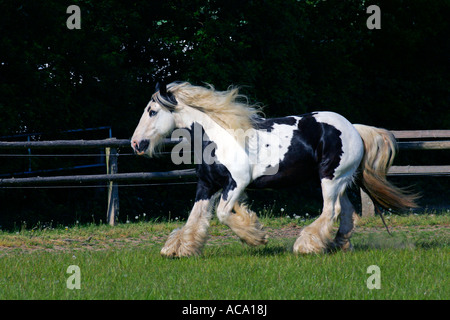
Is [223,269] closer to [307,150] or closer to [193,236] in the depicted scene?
[193,236]

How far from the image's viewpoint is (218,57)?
44.7 feet

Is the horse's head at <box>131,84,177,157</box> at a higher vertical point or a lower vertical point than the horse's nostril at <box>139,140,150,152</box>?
higher

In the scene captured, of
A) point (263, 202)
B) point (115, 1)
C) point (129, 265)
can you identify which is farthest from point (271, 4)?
point (129, 265)

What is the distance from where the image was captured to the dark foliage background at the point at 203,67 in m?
11.2

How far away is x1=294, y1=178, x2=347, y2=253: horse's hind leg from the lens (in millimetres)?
6273

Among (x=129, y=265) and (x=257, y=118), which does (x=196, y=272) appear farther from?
(x=257, y=118)

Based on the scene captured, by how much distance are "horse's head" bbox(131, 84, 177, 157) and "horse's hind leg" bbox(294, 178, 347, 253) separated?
1.79 m

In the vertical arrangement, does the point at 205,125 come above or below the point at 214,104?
below

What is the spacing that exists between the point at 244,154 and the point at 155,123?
1.01 m

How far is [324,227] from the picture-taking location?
630 centimetres

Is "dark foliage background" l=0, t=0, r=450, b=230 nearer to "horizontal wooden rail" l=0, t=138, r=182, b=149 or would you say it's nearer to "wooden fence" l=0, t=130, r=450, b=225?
"wooden fence" l=0, t=130, r=450, b=225

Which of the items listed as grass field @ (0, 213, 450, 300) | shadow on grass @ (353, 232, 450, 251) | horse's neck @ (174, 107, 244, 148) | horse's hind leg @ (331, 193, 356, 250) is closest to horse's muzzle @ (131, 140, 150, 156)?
horse's neck @ (174, 107, 244, 148)

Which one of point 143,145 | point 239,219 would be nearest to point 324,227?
point 239,219

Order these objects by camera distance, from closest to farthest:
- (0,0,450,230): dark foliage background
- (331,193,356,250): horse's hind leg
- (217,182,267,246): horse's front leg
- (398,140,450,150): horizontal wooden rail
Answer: (217,182,267,246): horse's front leg
(331,193,356,250): horse's hind leg
(398,140,450,150): horizontal wooden rail
(0,0,450,230): dark foliage background
